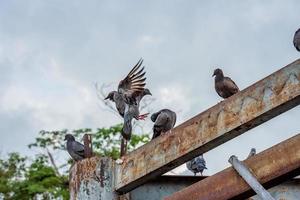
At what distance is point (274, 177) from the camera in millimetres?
2711

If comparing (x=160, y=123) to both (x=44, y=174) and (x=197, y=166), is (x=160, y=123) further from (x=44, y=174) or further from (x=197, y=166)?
(x=44, y=174)

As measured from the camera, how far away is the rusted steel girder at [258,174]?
2680 mm

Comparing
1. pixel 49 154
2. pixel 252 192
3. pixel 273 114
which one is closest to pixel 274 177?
pixel 252 192

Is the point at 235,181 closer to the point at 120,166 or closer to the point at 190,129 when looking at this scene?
the point at 190,129

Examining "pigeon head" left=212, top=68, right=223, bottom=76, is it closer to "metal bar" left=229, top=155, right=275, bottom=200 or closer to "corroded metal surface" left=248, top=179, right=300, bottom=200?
"corroded metal surface" left=248, top=179, right=300, bottom=200

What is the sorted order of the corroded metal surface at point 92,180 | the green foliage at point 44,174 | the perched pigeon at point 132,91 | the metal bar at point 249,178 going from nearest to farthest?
the metal bar at point 249,178
the corroded metal surface at point 92,180
the perched pigeon at point 132,91
the green foliage at point 44,174

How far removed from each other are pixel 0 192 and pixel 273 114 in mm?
17193

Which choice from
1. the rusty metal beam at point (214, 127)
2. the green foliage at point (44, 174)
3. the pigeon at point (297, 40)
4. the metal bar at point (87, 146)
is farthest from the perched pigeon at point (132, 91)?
the green foliage at point (44, 174)

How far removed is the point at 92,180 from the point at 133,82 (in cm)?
227

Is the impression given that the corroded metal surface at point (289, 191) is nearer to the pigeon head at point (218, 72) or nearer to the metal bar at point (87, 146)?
the metal bar at point (87, 146)

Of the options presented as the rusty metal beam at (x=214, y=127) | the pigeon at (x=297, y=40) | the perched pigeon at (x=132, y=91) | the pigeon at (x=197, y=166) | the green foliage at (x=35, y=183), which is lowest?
the rusty metal beam at (x=214, y=127)

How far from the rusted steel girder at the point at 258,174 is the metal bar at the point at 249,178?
3 cm

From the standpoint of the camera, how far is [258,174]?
109 inches

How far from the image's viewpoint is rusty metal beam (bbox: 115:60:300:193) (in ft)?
9.16
